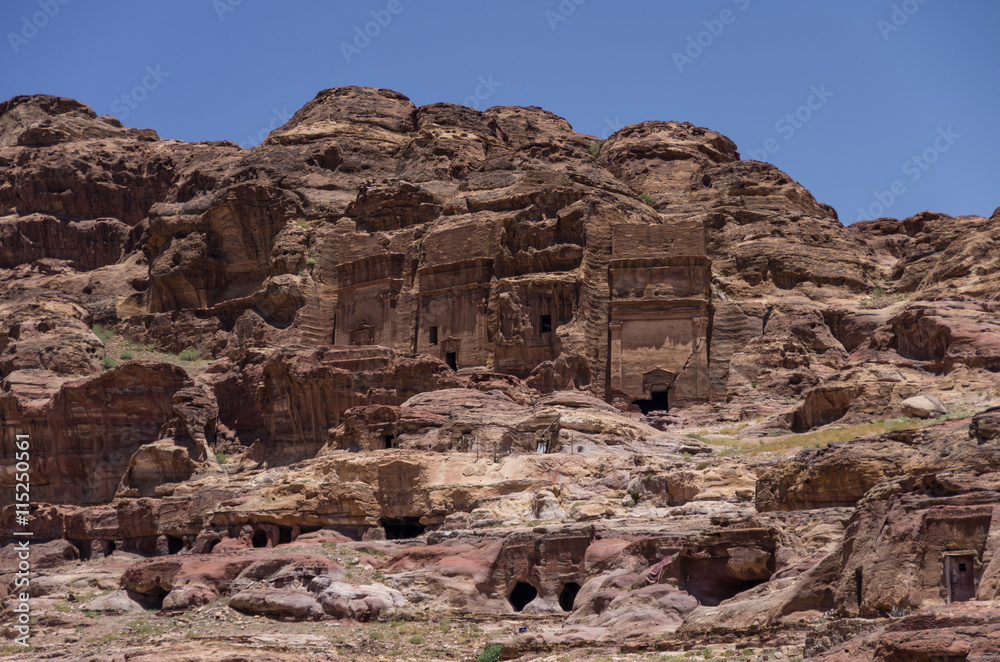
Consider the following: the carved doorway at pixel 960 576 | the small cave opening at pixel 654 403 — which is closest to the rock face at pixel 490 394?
the carved doorway at pixel 960 576

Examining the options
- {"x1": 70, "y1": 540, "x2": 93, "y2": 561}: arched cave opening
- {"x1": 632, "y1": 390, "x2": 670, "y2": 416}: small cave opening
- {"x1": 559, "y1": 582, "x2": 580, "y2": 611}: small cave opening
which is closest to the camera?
{"x1": 559, "y1": 582, "x2": 580, "y2": 611}: small cave opening

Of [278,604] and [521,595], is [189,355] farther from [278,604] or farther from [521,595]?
[278,604]

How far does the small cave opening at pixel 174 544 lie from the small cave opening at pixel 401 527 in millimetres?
9065

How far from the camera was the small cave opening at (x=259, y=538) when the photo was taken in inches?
1951

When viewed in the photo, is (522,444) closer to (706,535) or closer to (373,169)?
(706,535)

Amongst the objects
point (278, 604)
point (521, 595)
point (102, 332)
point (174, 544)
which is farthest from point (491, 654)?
point (102, 332)

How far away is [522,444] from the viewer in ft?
179

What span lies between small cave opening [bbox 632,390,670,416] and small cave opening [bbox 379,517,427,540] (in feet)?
69.1

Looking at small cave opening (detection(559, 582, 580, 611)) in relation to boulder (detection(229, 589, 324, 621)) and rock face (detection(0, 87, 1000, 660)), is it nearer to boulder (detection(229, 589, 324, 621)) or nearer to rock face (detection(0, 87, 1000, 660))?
rock face (detection(0, 87, 1000, 660))

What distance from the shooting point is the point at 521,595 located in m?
41.1

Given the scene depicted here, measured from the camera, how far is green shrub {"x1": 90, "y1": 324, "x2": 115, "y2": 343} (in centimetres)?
8869

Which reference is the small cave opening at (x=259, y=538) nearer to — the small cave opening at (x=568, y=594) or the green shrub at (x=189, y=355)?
the small cave opening at (x=568, y=594)

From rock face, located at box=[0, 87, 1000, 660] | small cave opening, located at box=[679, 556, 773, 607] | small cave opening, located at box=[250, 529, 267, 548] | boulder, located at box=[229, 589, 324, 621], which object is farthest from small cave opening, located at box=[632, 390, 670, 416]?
small cave opening, located at box=[679, 556, 773, 607]

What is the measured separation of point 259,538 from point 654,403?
26713 mm
